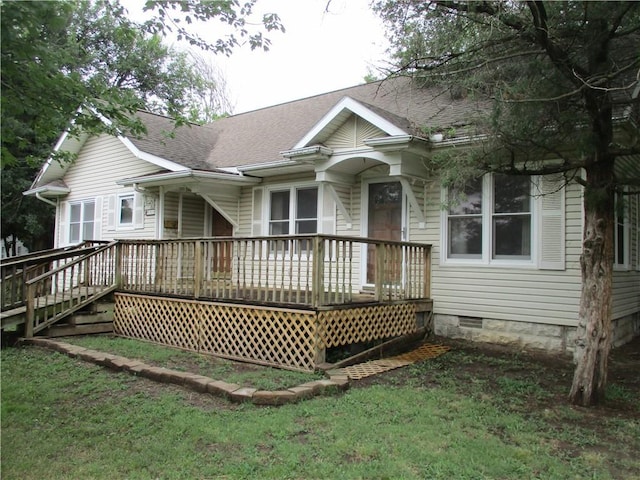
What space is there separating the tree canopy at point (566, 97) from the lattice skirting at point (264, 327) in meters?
2.62

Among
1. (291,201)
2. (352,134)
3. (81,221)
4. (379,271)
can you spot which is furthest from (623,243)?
(81,221)

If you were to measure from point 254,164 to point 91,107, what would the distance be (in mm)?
5398

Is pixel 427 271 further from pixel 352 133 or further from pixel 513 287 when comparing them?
pixel 352 133

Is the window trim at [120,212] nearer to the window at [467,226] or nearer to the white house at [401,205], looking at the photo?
the white house at [401,205]

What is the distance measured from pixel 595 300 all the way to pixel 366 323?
3082mm

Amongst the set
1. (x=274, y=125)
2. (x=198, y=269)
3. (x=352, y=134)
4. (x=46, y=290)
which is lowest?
(x=46, y=290)

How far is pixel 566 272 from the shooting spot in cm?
742

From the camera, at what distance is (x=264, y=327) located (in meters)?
7.12

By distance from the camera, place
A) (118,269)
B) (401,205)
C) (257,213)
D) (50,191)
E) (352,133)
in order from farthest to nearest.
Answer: (50,191) → (257,213) → (118,269) → (401,205) → (352,133)

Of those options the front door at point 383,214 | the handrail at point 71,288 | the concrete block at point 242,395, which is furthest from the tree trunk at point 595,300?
the handrail at point 71,288

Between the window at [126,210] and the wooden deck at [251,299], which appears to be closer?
the wooden deck at [251,299]

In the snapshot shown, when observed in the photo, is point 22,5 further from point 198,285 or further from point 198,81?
point 198,81

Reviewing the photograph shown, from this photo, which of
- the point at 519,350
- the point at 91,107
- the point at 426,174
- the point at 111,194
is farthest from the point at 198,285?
the point at 111,194

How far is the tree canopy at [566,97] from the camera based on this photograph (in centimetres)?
486
